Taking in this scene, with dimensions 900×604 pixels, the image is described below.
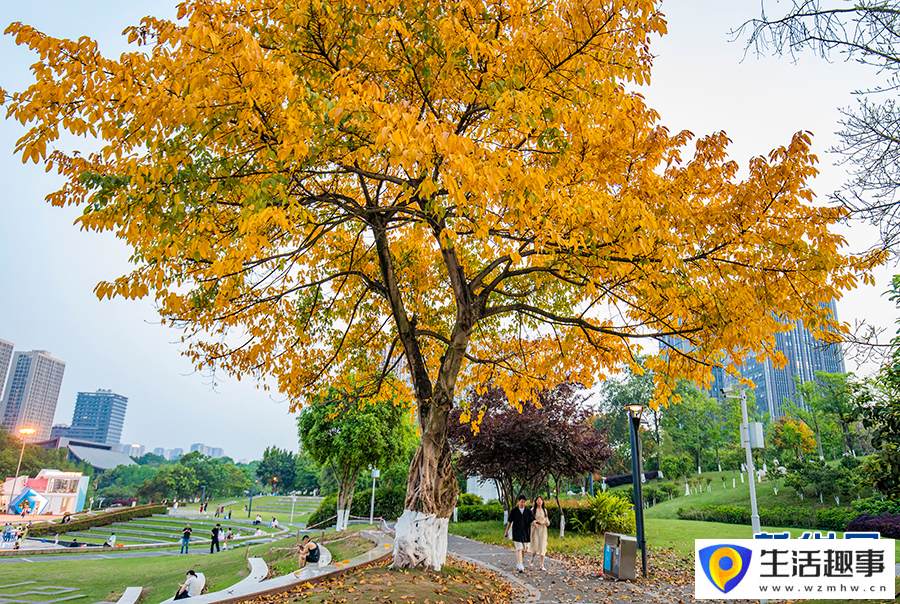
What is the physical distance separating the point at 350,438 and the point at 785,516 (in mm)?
19315

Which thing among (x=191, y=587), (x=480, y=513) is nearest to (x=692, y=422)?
(x=480, y=513)

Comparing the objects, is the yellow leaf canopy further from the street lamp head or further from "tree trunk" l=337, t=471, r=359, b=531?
"tree trunk" l=337, t=471, r=359, b=531

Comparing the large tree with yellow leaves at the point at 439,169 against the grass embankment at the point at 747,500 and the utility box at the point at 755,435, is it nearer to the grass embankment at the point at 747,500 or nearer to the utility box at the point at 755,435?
the utility box at the point at 755,435

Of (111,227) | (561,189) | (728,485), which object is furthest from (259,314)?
(728,485)

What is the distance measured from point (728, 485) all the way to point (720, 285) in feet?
120

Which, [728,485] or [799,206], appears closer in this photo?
[799,206]

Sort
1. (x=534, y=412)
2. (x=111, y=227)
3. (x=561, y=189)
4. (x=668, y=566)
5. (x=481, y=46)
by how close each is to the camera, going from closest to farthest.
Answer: (x=111, y=227) < (x=481, y=46) < (x=561, y=189) < (x=668, y=566) < (x=534, y=412)

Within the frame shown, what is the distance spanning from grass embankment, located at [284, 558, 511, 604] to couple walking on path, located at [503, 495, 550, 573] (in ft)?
5.56

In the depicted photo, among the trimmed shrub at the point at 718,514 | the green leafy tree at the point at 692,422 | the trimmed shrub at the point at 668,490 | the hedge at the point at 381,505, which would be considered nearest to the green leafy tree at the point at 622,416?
the green leafy tree at the point at 692,422

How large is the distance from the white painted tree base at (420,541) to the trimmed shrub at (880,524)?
16.6m

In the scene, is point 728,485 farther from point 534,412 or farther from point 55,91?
point 55,91

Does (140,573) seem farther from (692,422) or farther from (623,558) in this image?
(692,422)

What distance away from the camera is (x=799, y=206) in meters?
6.02

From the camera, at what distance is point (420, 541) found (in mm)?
7832
